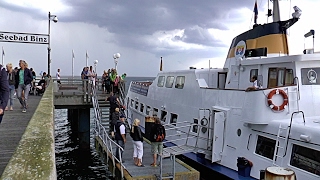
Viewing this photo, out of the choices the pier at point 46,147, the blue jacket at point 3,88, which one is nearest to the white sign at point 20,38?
the pier at point 46,147

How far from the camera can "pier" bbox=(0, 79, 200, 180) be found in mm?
3177

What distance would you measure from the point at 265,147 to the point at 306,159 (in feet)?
4.85

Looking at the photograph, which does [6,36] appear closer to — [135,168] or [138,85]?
[138,85]

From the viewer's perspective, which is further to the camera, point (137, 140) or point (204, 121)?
point (204, 121)

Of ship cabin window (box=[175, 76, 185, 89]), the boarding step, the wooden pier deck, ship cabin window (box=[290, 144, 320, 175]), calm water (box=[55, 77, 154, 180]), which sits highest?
ship cabin window (box=[175, 76, 185, 89])

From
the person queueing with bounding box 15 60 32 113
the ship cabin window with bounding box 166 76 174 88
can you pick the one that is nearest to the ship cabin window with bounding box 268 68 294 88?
the ship cabin window with bounding box 166 76 174 88

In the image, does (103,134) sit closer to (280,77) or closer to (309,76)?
(280,77)

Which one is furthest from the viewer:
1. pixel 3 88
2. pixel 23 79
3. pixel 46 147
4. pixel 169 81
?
pixel 169 81

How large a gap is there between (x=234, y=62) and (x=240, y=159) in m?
5.20

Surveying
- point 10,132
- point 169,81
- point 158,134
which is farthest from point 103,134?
point 10,132

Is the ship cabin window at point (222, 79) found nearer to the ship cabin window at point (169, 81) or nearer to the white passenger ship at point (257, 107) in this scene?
the white passenger ship at point (257, 107)

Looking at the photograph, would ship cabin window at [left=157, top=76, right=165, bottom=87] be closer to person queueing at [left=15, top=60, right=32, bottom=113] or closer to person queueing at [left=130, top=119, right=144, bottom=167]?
person queueing at [left=130, top=119, right=144, bottom=167]

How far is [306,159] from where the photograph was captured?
8.24 metres

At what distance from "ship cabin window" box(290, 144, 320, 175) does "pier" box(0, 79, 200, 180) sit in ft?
10.1
